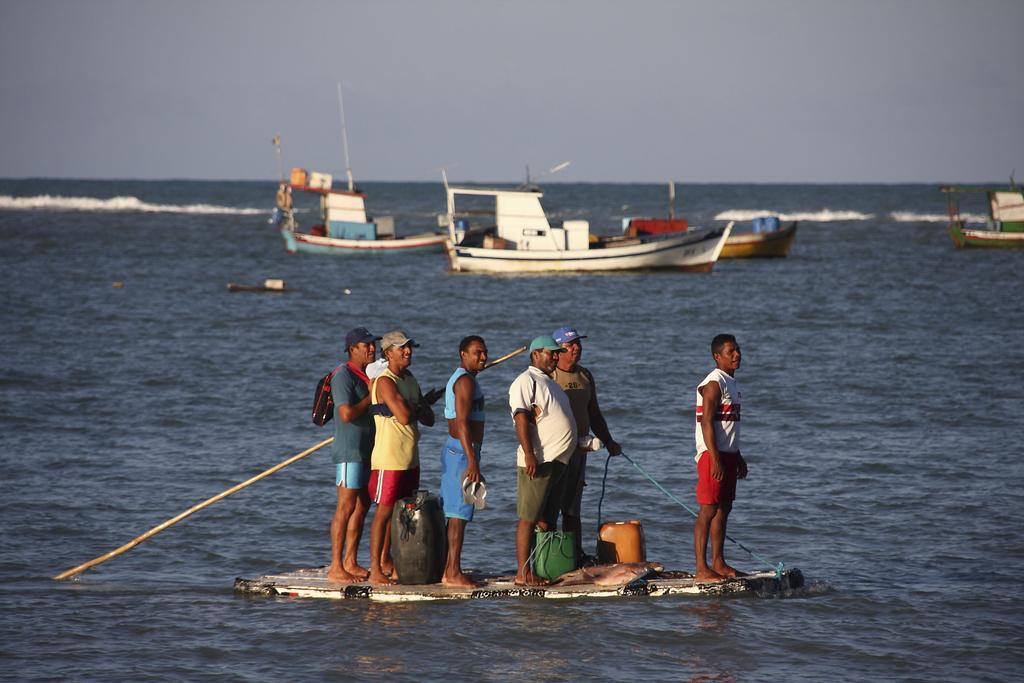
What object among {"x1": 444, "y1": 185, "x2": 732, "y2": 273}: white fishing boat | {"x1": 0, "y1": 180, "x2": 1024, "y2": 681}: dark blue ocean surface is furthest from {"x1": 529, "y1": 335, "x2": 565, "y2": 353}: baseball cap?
{"x1": 444, "y1": 185, "x2": 732, "y2": 273}: white fishing boat

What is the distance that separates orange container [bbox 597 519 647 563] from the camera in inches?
378

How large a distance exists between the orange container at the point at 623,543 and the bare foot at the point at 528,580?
70cm

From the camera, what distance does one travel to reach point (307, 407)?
17.9 m

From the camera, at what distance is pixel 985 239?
53188 millimetres

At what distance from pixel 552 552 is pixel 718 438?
1.43 metres

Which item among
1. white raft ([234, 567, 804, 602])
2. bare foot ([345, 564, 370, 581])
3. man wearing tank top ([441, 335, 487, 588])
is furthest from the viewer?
bare foot ([345, 564, 370, 581])

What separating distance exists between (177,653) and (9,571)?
271cm

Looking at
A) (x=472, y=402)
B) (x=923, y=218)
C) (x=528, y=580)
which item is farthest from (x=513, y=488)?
(x=923, y=218)

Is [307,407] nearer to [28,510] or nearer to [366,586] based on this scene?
[28,510]

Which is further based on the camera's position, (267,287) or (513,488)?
(267,287)

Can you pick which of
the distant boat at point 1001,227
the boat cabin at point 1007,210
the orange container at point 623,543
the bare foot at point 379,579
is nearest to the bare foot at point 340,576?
the bare foot at point 379,579

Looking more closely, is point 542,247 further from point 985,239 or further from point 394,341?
point 394,341

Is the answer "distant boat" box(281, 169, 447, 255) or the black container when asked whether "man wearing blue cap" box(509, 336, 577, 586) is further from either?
"distant boat" box(281, 169, 447, 255)

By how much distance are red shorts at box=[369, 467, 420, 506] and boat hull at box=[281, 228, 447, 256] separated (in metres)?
43.9
